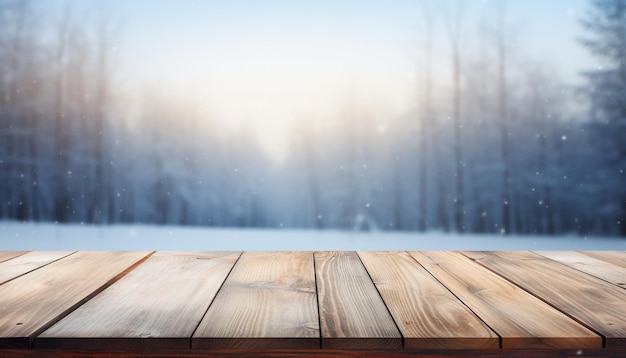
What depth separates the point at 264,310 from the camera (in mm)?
841

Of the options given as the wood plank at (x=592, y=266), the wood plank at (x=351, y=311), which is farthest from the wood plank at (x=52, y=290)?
the wood plank at (x=592, y=266)

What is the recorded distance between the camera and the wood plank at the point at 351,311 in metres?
0.71

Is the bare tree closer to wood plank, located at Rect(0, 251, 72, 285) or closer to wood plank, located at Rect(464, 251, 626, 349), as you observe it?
wood plank, located at Rect(464, 251, 626, 349)

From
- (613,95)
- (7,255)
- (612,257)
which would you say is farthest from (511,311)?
(613,95)

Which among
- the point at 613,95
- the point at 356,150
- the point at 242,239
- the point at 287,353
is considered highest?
the point at 613,95

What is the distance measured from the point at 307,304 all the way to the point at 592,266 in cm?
74

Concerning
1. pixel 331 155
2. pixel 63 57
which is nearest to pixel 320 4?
pixel 331 155

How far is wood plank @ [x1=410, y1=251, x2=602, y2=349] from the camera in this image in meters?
0.72

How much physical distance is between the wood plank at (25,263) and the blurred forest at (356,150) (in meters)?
1.77

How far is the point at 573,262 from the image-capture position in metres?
1.29

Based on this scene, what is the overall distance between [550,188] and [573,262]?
1896 millimetres

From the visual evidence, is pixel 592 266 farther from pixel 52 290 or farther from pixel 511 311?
pixel 52 290

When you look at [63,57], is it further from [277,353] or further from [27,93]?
[277,353]

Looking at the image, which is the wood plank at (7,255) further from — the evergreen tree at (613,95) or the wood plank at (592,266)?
the evergreen tree at (613,95)
